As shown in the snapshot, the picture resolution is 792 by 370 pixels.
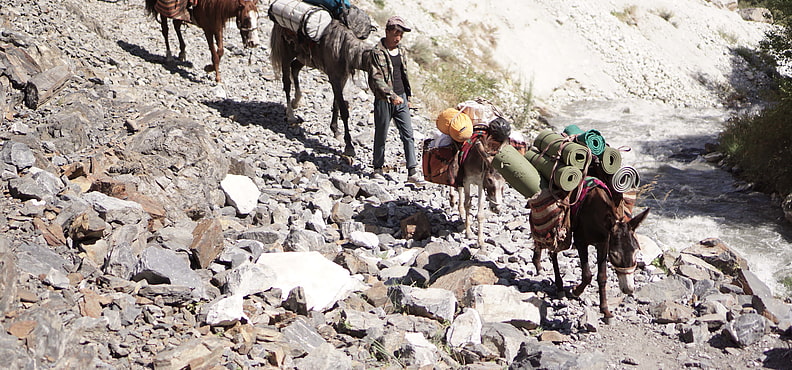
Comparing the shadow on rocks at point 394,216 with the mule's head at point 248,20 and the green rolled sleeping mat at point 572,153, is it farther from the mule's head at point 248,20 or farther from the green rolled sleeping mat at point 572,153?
the mule's head at point 248,20

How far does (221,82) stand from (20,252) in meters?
6.87

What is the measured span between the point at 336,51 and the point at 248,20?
2.43 m

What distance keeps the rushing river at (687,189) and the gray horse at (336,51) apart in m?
3.78

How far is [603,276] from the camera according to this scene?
5137mm

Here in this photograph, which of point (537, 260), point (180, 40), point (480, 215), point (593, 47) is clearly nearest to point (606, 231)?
point (537, 260)

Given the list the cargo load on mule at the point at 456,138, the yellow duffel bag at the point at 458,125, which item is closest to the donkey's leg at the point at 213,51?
the cargo load on mule at the point at 456,138

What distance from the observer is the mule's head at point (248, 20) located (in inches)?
396

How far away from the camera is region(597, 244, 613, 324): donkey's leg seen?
5.03m

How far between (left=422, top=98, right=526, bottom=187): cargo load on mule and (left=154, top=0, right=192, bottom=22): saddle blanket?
5997 millimetres

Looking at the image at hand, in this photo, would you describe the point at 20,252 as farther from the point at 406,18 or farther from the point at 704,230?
the point at 406,18

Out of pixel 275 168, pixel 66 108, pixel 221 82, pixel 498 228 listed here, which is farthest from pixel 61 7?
pixel 498 228

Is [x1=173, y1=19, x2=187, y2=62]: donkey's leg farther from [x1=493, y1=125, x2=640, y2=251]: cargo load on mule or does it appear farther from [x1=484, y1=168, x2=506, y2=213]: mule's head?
[x1=493, y1=125, x2=640, y2=251]: cargo load on mule

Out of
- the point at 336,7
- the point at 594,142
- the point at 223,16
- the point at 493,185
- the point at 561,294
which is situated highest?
the point at 336,7

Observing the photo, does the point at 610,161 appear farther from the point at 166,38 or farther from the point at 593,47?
the point at 593,47
